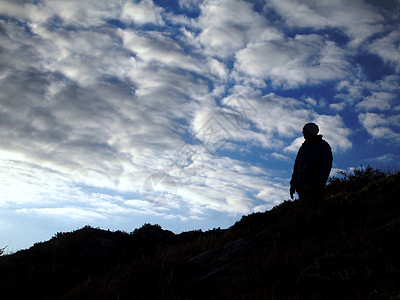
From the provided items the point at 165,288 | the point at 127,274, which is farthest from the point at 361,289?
the point at 127,274

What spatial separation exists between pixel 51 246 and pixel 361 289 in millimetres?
10834

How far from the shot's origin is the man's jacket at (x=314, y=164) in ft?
33.4

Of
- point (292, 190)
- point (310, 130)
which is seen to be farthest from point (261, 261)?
point (310, 130)

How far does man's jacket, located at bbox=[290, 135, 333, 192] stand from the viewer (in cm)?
1018

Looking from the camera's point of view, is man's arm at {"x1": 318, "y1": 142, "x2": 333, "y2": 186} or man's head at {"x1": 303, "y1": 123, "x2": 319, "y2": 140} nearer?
man's arm at {"x1": 318, "y1": 142, "x2": 333, "y2": 186}

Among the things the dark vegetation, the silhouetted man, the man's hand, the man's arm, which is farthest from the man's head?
the dark vegetation

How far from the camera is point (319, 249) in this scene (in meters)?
6.56

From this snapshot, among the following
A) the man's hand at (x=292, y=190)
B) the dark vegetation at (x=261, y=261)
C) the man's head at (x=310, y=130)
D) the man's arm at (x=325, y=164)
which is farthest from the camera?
the man's hand at (x=292, y=190)

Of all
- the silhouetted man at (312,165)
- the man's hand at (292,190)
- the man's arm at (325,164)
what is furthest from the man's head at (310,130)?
the man's hand at (292,190)

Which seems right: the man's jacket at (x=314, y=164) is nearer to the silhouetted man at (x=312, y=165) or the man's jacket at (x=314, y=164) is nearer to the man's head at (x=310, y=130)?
the silhouetted man at (x=312, y=165)

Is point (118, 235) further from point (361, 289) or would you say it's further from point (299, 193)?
point (361, 289)

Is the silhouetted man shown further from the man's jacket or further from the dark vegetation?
the dark vegetation

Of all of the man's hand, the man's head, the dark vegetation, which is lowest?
the dark vegetation

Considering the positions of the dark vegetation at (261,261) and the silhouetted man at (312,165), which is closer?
the dark vegetation at (261,261)
